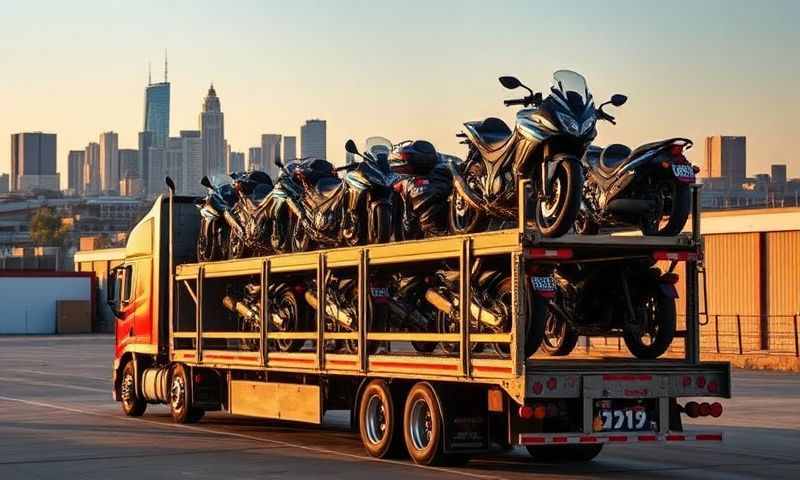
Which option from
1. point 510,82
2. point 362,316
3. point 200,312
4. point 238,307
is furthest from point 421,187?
point 200,312

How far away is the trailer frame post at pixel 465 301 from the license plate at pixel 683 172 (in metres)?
2.22

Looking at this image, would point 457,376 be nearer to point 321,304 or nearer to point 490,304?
point 490,304

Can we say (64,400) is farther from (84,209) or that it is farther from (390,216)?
(84,209)

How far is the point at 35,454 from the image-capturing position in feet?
60.8

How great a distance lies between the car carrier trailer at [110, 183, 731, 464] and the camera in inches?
591

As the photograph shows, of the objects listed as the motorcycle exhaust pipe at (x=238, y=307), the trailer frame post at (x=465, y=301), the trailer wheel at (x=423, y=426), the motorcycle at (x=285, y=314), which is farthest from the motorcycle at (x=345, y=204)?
the trailer frame post at (x=465, y=301)

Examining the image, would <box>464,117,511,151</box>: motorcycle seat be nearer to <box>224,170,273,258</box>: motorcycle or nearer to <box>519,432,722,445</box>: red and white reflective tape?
<box>519,432,722,445</box>: red and white reflective tape

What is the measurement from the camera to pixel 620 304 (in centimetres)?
1662

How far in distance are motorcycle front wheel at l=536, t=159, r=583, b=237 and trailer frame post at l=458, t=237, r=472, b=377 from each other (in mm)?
855

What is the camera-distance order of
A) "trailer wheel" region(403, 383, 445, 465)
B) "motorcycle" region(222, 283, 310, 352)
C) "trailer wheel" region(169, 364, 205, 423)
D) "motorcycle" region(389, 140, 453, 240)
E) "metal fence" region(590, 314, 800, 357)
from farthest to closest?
"metal fence" region(590, 314, 800, 357), "trailer wheel" region(169, 364, 205, 423), "motorcycle" region(222, 283, 310, 352), "motorcycle" region(389, 140, 453, 240), "trailer wheel" region(403, 383, 445, 465)

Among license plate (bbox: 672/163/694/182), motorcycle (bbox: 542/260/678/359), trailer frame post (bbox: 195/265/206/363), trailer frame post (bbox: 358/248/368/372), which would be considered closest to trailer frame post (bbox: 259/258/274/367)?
trailer frame post (bbox: 195/265/206/363)

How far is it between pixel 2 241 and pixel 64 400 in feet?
521

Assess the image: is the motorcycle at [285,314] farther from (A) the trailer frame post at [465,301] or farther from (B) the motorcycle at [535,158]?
(A) the trailer frame post at [465,301]

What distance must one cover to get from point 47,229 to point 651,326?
165698 millimetres
